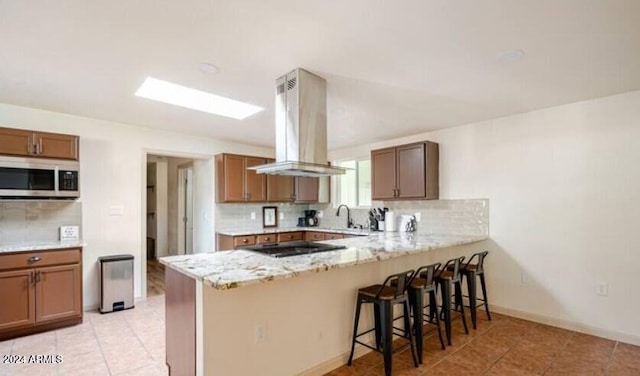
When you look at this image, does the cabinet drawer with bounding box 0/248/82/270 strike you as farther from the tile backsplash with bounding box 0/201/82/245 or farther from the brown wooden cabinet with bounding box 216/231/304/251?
the brown wooden cabinet with bounding box 216/231/304/251

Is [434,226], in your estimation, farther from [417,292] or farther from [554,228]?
[417,292]

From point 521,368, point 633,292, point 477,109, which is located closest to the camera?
point 521,368

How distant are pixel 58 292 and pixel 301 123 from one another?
3.06m

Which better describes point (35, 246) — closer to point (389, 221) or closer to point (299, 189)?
point (299, 189)

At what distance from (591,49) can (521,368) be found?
7.90 feet

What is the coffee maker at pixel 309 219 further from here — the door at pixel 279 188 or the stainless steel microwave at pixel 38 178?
the stainless steel microwave at pixel 38 178

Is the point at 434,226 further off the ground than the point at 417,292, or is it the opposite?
the point at 434,226

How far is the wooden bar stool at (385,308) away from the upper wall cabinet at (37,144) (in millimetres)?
3479

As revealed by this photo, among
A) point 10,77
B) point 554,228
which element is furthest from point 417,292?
point 10,77

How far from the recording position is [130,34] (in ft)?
6.88

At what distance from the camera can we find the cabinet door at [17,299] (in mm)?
3070

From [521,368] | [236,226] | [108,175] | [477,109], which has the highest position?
[477,109]

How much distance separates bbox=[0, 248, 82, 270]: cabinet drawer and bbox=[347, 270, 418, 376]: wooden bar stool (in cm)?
301

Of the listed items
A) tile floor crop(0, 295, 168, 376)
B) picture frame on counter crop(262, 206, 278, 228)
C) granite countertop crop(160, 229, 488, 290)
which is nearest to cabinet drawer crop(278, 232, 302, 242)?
picture frame on counter crop(262, 206, 278, 228)
